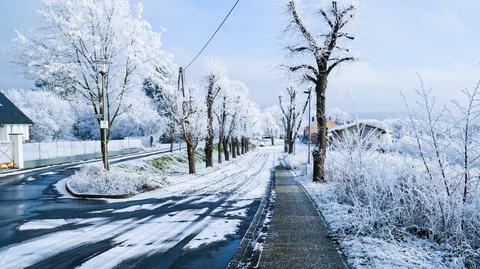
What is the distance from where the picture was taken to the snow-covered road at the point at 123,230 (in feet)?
24.1

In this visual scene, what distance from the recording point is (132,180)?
18297 millimetres

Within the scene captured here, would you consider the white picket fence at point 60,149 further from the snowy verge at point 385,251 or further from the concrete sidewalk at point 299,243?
the snowy verge at point 385,251

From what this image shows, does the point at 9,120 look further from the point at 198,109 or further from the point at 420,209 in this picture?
the point at 420,209

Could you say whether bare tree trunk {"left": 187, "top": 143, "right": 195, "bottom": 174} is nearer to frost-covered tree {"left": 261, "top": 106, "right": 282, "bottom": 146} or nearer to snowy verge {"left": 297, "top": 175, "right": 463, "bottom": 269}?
snowy verge {"left": 297, "top": 175, "right": 463, "bottom": 269}

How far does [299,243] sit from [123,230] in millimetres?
4430

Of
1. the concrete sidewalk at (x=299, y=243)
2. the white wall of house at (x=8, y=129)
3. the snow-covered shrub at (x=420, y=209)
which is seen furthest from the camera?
the white wall of house at (x=8, y=129)

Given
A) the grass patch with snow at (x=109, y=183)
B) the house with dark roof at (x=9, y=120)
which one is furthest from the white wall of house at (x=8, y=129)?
the grass patch with snow at (x=109, y=183)

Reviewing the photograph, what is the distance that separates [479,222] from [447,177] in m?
1.21

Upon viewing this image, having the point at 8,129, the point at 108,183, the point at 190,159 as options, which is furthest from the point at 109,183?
the point at 8,129

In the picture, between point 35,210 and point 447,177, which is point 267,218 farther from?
point 35,210

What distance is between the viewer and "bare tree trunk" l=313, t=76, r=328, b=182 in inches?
795

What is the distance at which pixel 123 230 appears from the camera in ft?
32.3

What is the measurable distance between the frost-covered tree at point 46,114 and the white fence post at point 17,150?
127 feet

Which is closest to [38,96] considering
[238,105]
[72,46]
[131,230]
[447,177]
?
[238,105]
